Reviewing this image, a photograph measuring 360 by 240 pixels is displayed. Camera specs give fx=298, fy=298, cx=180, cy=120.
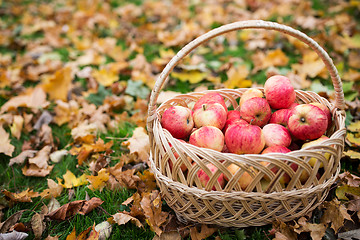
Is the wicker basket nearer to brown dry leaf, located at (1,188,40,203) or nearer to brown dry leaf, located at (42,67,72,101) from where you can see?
brown dry leaf, located at (1,188,40,203)

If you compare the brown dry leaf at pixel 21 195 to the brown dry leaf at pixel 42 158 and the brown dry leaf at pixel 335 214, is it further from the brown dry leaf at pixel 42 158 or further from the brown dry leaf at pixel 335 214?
the brown dry leaf at pixel 335 214

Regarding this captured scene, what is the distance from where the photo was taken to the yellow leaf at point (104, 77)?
9.12 ft

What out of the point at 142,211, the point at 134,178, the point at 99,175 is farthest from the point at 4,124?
the point at 142,211

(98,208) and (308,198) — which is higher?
(308,198)

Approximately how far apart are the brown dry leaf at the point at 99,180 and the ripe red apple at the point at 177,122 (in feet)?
1.54

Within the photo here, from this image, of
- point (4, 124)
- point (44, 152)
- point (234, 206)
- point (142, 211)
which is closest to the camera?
point (234, 206)

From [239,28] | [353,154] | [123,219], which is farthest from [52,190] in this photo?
[353,154]

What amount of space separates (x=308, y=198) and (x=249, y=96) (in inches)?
24.0

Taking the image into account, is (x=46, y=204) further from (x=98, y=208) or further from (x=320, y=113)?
(x=320, y=113)

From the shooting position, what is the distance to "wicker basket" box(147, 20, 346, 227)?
1194mm

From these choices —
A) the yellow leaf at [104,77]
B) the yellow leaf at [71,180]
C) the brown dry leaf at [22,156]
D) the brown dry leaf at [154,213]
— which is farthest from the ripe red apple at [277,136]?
the yellow leaf at [104,77]

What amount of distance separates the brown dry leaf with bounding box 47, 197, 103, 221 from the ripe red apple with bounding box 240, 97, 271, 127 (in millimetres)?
900

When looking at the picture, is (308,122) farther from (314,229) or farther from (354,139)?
(354,139)

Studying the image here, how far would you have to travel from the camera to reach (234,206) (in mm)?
1292
